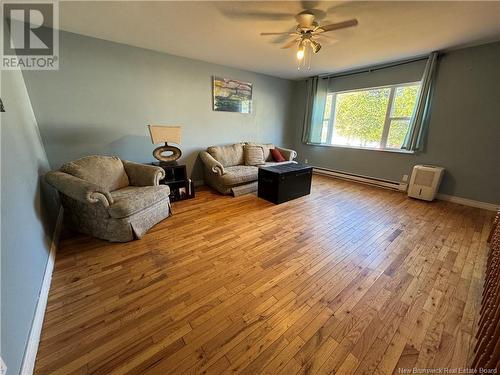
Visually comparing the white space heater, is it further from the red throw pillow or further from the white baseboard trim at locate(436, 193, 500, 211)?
the red throw pillow

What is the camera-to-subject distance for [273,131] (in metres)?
5.29

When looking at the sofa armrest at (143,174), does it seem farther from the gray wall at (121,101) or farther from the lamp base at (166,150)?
the gray wall at (121,101)

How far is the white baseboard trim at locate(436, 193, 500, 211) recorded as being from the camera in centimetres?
310

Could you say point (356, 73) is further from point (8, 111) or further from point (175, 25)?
point (8, 111)

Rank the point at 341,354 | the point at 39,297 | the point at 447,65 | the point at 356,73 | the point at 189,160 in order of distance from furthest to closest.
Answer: the point at 356,73
the point at 189,160
the point at 447,65
the point at 39,297
the point at 341,354

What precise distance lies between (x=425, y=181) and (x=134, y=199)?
4422 millimetres

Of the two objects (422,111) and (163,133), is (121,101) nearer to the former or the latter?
(163,133)

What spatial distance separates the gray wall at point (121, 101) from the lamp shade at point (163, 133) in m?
0.57

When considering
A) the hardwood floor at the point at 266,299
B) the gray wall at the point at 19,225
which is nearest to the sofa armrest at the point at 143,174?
the hardwood floor at the point at 266,299

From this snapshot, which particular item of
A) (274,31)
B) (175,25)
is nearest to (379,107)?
(274,31)

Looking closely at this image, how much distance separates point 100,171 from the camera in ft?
7.86

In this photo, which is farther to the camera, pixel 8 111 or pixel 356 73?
pixel 356 73

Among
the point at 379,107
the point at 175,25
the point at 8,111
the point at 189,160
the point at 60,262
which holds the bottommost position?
the point at 60,262

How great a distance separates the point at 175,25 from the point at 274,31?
1202 millimetres
